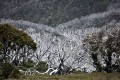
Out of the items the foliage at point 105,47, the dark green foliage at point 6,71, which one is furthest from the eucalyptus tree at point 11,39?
the foliage at point 105,47

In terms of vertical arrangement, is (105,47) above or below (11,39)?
below

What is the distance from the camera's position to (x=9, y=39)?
138ft

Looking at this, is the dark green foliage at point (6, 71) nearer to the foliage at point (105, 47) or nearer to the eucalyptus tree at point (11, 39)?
the eucalyptus tree at point (11, 39)

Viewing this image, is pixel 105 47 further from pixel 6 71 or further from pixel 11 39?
pixel 6 71

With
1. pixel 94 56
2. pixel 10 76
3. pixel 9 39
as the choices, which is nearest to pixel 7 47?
pixel 9 39

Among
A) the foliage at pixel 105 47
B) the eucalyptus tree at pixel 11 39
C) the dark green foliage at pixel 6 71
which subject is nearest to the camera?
the dark green foliage at pixel 6 71

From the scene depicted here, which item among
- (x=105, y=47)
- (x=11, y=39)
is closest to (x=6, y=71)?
(x=11, y=39)

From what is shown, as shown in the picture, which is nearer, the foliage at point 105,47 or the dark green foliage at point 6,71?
the dark green foliage at point 6,71

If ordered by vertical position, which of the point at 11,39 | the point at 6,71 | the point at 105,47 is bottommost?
the point at 6,71

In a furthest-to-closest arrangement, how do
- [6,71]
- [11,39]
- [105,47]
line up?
1. [105,47]
2. [11,39]
3. [6,71]

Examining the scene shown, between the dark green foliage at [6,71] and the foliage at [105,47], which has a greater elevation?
the foliage at [105,47]

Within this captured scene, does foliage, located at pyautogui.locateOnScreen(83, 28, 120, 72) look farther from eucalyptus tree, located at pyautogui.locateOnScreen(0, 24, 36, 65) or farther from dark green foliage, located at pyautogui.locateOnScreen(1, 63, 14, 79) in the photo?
dark green foliage, located at pyautogui.locateOnScreen(1, 63, 14, 79)

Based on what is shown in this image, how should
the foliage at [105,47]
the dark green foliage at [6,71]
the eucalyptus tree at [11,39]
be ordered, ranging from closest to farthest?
the dark green foliage at [6,71] < the eucalyptus tree at [11,39] < the foliage at [105,47]

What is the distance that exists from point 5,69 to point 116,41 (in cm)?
1734
